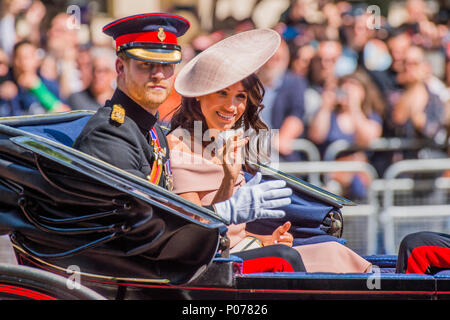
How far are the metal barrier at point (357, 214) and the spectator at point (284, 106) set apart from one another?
1.25 feet

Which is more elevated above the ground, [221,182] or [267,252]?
[221,182]

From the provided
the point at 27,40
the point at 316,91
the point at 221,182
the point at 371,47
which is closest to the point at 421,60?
the point at 371,47

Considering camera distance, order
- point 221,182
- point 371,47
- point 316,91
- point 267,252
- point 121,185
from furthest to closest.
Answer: point 371,47 < point 316,91 < point 221,182 < point 267,252 < point 121,185

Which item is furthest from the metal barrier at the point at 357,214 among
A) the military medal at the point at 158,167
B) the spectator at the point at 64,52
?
the military medal at the point at 158,167

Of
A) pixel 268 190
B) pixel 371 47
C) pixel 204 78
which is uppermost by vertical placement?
pixel 371 47

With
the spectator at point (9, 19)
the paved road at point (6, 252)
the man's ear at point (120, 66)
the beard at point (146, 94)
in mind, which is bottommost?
the paved road at point (6, 252)

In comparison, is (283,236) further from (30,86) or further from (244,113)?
(30,86)

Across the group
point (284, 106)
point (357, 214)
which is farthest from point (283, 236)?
point (284, 106)

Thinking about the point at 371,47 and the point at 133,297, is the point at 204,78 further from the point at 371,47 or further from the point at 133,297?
the point at 371,47

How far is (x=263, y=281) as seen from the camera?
3.01 meters

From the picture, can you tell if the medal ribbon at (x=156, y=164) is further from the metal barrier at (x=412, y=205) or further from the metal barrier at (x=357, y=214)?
the metal barrier at (x=412, y=205)

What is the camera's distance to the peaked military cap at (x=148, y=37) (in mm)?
3322

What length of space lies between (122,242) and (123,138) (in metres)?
0.47

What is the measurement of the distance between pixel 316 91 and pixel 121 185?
413 cm
